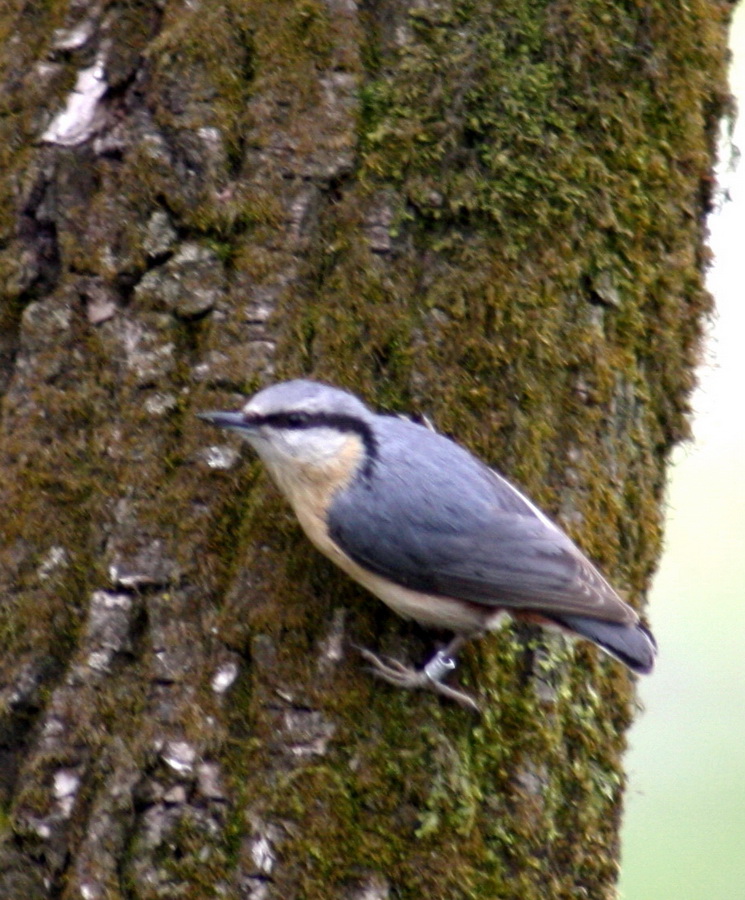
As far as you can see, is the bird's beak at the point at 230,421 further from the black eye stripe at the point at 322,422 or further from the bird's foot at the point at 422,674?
the bird's foot at the point at 422,674

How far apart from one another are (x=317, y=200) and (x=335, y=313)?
0.25 m

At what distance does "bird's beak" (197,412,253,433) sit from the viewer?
2205 millimetres

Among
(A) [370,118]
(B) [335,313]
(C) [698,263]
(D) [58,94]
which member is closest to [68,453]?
(B) [335,313]

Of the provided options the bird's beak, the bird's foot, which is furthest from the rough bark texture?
the bird's beak

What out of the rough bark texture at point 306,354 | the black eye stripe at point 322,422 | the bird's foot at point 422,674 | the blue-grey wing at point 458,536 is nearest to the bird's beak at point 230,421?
the black eye stripe at point 322,422

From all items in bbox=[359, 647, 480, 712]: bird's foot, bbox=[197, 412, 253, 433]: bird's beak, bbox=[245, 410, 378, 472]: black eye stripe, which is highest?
bbox=[197, 412, 253, 433]: bird's beak

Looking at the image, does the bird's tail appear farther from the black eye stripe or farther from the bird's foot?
the black eye stripe

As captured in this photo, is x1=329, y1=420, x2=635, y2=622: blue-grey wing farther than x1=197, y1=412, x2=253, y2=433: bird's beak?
Yes

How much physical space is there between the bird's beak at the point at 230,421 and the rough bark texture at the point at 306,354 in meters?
0.14

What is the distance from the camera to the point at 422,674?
222cm

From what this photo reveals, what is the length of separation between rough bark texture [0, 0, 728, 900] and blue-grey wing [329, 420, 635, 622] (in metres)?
0.09

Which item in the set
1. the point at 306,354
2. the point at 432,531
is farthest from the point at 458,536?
the point at 306,354

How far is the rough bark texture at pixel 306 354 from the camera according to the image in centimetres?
217

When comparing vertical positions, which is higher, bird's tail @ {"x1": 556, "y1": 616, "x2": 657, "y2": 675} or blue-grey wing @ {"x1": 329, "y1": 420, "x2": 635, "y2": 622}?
blue-grey wing @ {"x1": 329, "y1": 420, "x2": 635, "y2": 622}
